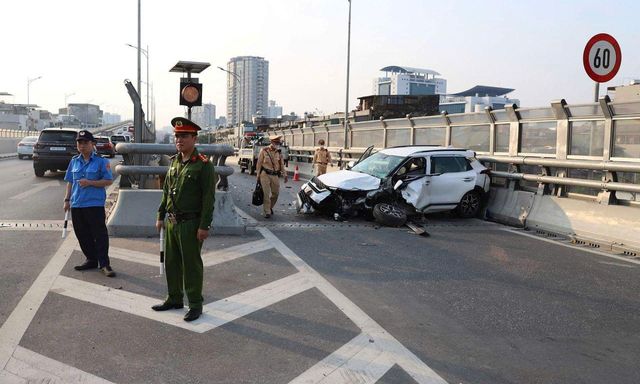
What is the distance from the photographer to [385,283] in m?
6.50

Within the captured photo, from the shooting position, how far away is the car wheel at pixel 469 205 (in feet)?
39.6

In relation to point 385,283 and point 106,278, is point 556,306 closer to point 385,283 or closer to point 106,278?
point 385,283

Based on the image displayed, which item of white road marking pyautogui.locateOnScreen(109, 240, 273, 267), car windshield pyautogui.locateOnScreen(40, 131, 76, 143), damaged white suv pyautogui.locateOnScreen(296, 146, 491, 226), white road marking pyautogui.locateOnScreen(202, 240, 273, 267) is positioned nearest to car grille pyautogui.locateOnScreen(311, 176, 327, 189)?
damaged white suv pyautogui.locateOnScreen(296, 146, 491, 226)

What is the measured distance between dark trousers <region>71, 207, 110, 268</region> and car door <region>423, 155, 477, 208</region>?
6.99 metres

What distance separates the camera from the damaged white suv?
11.3 meters

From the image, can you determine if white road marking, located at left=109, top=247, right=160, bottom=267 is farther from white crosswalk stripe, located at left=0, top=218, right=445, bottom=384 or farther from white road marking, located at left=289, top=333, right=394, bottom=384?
white road marking, located at left=289, top=333, right=394, bottom=384

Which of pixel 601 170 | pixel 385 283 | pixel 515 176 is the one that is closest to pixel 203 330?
pixel 385 283

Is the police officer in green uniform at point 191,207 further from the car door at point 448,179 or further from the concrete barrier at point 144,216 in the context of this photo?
the car door at point 448,179

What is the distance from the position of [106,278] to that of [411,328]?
3.56 meters

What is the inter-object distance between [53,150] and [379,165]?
12927 mm

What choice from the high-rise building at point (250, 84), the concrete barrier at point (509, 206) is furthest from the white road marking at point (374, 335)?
the high-rise building at point (250, 84)

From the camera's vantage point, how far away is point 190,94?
1196cm

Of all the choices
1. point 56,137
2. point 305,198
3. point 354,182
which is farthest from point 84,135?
point 56,137

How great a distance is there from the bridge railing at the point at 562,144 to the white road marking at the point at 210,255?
6111mm
